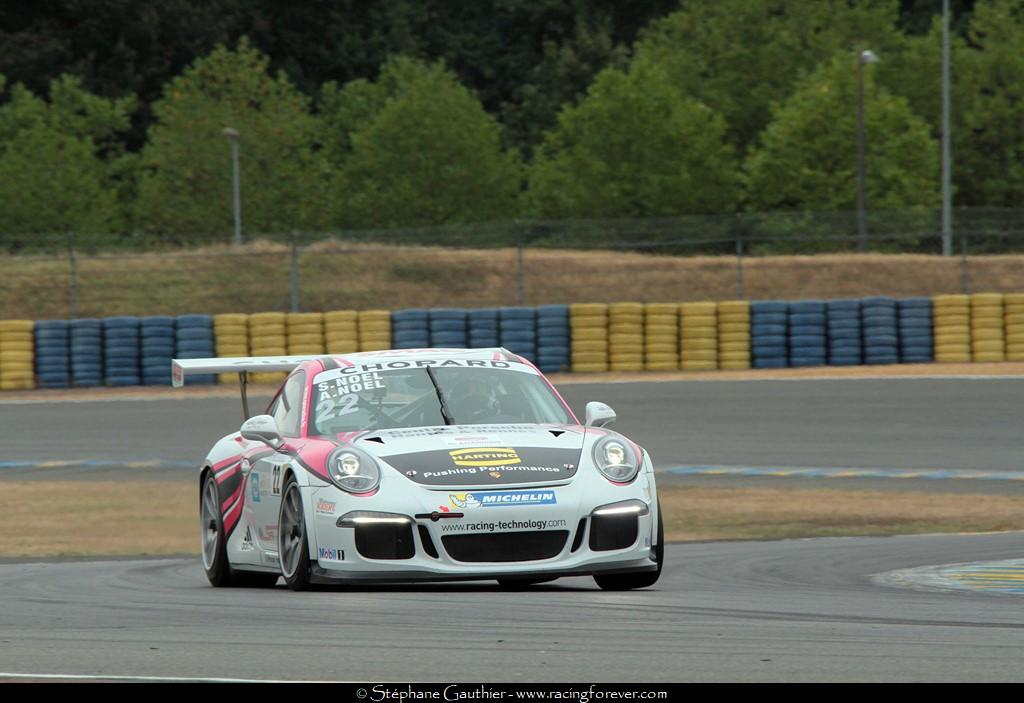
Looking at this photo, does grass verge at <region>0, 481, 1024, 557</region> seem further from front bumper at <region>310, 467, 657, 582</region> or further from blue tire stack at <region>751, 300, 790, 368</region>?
blue tire stack at <region>751, 300, 790, 368</region>

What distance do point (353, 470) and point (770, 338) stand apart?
21.7 m

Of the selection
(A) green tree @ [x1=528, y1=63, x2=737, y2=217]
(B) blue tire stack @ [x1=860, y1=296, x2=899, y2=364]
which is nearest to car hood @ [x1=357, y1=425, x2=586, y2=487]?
(B) blue tire stack @ [x1=860, y1=296, x2=899, y2=364]

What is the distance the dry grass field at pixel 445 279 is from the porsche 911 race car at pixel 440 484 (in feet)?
86.9

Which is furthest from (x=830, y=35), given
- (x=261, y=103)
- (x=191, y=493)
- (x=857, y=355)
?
(x=191, y=493)

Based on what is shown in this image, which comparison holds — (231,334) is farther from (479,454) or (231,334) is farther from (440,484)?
(440,484)

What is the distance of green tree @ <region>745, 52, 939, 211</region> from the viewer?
53.3 meters

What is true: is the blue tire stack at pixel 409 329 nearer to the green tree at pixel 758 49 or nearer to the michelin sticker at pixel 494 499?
the michelin sticker at pixel 494 499

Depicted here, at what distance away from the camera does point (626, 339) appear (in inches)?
1189

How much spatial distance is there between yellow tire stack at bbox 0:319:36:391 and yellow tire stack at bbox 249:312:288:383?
3.61m

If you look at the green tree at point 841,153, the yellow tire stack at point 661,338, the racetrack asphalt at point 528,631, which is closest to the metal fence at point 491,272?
the yellow tire stack at point 661,338

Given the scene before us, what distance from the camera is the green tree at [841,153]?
175ft

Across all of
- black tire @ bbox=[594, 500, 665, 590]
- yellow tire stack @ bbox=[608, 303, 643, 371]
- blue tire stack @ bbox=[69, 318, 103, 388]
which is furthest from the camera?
blue tire stack @ bbox=[69, 318, 103, 388]

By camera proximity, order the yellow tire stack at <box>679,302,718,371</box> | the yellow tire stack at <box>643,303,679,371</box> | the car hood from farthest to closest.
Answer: the yellow tire stack at <box>643,303,679,371</box>, the yellow tire stack at <box>679,302,718,371</box>, the car hood

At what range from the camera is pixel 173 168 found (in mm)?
59375
